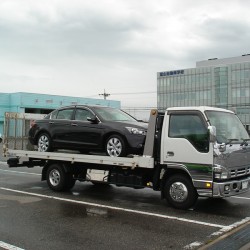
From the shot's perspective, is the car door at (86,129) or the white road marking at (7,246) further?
the car door at (86,129)

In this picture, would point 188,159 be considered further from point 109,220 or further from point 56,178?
point 56,178

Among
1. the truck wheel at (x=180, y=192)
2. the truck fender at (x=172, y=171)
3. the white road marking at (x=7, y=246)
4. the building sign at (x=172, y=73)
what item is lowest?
the white road marking at (x=7, y=246)

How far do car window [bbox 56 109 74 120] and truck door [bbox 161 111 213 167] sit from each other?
10.1 ft

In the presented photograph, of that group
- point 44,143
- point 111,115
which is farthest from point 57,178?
point 111,115

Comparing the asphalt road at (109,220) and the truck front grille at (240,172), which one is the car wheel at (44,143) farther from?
the truck front grille at (240,172)

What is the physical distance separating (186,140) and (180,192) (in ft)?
3.63

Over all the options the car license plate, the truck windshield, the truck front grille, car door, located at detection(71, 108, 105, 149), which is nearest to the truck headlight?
the truck front grille

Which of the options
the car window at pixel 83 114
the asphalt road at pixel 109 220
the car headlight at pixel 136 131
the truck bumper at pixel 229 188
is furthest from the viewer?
the car window at pixel 83 114

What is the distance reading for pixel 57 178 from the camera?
1105 cm

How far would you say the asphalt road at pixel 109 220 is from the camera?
6.25 metres

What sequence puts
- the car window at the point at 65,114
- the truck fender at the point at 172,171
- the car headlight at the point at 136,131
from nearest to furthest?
the truck fender at the point at 172,171 → the car headlight at the point at 136,131 → the car window at the point at 65,114

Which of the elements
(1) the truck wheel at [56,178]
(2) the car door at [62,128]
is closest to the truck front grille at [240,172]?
(2) the car door at [62,128]

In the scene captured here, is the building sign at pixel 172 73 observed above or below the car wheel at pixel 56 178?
above

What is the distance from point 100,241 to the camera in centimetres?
626
